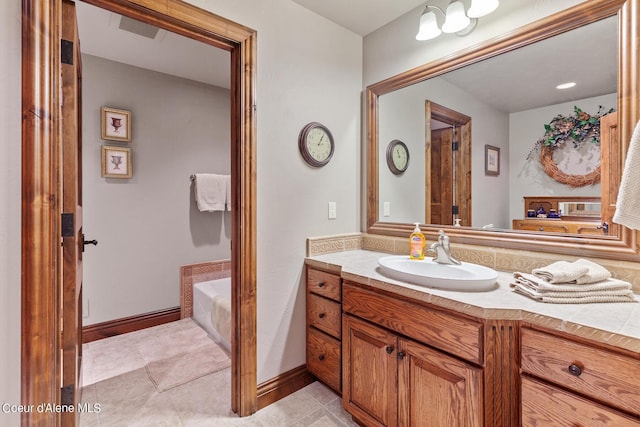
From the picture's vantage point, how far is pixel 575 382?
0.93 meters

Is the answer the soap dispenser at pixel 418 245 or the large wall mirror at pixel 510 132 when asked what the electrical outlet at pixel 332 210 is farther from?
the soap dispenser at pixel 418 245

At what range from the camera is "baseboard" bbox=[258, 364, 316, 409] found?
1.79 meters

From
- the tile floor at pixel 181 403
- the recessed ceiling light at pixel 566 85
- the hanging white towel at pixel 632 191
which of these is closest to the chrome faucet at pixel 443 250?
the hanging white towel at pixel 632 191

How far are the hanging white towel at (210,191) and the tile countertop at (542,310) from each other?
7.08 ft

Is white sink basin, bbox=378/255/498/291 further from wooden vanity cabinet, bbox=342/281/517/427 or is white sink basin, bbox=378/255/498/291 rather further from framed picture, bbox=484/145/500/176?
framed picture, bbox=484/145/500/176

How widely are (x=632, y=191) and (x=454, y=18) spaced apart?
1198mm

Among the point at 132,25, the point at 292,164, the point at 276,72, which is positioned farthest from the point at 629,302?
the point at 132,25

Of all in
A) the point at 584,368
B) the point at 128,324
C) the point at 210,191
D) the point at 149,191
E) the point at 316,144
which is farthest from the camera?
the point at 210,191

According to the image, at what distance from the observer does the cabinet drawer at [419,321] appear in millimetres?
1111

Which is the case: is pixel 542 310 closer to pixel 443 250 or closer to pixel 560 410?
pixel 560 410

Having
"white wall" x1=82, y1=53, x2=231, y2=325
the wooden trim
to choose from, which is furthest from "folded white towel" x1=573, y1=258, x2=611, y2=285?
"white wall" x1=82, y1=53, x2=231, y2=325

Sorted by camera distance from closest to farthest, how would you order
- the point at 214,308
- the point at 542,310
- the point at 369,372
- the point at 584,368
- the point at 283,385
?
the point at 584,368 < the point at 542,310 < the point at 369,372 < the point at 283,385 < the point at 214,308

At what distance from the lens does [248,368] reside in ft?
5.60

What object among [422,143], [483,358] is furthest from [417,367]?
[422,143]
